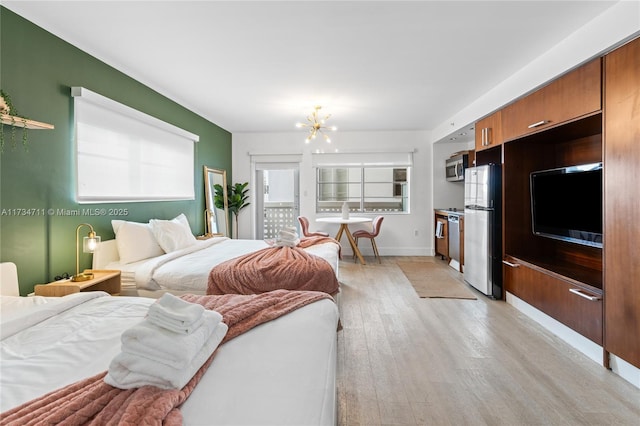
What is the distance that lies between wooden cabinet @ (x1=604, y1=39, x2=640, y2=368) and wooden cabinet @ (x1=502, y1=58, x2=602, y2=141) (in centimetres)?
12

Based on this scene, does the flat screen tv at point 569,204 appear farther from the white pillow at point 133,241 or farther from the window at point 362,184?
the white pillow at point 133,241

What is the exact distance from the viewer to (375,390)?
6.49 feet

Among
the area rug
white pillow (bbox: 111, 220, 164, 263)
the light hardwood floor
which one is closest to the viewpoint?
the light hardwood floor

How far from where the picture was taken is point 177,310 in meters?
1.19

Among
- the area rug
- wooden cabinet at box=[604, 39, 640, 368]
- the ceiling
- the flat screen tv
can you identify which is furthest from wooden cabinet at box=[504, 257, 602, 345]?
the ceiling

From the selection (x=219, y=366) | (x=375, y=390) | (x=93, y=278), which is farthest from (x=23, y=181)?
(x=375, y=390)

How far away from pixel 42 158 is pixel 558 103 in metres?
4.23

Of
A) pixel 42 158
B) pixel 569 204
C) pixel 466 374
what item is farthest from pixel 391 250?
pixel 42 158

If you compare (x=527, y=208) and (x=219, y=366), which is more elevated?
(x=527, y=208)

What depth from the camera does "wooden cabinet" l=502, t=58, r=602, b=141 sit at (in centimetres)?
228

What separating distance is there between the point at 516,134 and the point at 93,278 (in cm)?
415

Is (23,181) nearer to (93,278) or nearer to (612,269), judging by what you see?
(93,278)

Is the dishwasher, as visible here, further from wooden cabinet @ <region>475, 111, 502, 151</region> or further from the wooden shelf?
the wooden shelf

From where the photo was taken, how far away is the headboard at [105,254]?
2803 mm
